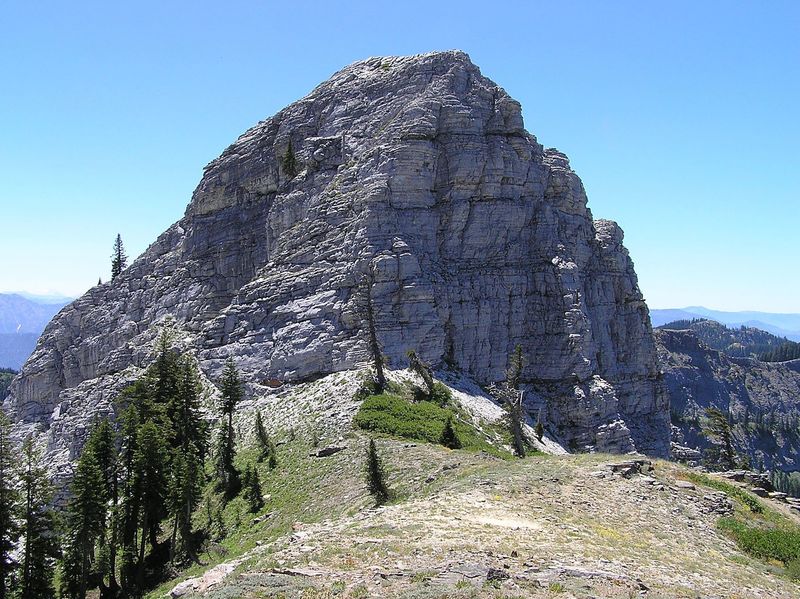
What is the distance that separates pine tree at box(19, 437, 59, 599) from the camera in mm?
42969

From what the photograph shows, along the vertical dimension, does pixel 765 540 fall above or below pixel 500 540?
below

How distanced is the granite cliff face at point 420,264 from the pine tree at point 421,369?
5.56ft

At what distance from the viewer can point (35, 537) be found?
43.4m

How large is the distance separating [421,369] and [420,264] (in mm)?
13878

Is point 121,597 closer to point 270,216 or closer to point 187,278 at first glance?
point 270,216

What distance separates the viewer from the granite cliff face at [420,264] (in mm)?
72375

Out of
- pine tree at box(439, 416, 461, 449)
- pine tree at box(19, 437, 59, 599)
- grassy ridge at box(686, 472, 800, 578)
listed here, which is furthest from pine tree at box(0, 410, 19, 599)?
grassy ridge at box(686, 472, 800, 578)

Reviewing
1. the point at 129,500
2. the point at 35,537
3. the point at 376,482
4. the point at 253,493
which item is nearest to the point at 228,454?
the point at 129,500

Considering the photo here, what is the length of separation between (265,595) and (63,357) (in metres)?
105

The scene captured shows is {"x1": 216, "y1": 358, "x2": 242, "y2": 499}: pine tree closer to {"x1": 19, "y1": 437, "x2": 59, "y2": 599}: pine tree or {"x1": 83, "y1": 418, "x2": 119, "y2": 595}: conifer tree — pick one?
{"x1": 83, "y1": 418, "x2": 119, "y2": 595}: conifer tree

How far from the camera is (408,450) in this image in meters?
46.9

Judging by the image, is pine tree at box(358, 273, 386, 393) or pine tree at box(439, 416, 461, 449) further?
pine tree at box(358, 273, 386, 393)

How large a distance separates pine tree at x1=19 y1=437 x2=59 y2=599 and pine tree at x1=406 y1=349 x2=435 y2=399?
109 feet

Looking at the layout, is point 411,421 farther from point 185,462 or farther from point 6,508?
point 6,508
